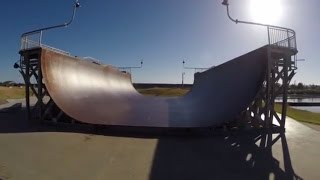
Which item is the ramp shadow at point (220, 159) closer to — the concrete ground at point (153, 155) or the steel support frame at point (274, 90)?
the concrete ground at point (153, 155)

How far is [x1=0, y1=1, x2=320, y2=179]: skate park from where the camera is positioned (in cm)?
762

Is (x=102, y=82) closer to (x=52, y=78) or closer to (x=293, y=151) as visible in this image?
(x=52, y=78)

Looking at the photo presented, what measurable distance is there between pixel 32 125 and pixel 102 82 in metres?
8.73

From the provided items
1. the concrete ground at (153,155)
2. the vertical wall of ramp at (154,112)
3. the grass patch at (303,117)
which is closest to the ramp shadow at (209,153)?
the concrete ground at (153,155)

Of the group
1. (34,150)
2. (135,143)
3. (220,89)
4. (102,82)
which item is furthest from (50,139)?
(102,82)

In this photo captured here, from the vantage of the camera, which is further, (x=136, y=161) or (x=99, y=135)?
(x=99, y=135)

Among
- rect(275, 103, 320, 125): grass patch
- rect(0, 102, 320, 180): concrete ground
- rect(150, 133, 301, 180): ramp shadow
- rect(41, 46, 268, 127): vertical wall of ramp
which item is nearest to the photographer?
rect(0, 102, 320, 180): concrete ground

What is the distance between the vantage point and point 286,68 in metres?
14.0

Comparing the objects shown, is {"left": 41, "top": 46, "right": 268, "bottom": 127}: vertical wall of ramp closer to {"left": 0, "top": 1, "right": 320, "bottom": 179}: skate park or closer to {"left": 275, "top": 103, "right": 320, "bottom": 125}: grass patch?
{"left": 0, "top": 1, "right": 320, "bottom": 179}: skate park

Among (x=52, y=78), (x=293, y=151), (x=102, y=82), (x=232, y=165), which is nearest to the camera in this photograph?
(x=232, y=165)

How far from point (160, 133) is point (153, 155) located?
369 cm

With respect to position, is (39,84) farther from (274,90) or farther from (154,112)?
(274,90)

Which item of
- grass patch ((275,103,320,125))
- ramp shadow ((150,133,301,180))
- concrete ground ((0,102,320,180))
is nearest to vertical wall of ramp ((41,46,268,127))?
concrete ground ((0,102,320,180))

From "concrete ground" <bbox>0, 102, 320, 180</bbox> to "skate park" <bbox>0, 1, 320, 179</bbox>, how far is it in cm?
2
